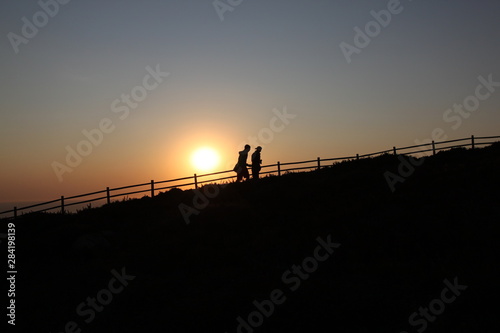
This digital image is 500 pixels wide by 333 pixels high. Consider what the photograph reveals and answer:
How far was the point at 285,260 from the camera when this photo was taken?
54.9 feet

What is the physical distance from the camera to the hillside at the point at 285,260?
12.7 m

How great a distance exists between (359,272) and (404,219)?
4.97 meters

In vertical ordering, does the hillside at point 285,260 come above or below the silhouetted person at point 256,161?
below

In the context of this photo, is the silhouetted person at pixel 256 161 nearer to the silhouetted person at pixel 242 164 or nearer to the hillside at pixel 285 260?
the silhouetted person at pixel 242 164

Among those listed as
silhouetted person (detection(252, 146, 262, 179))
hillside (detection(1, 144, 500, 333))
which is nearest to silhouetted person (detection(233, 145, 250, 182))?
silhouetted person (detection(252, 146, 262, 179))

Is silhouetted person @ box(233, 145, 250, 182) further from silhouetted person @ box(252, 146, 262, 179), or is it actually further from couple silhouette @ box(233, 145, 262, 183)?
silhouetted person @ box(252, 146, 262, 179)

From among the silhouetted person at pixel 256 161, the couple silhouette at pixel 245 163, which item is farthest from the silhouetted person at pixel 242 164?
the silhouetted person at pixel 256 161

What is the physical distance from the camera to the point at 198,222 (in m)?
22.3

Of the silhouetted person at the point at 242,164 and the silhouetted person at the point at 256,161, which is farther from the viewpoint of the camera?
the silhouetted person at the point at 256,161

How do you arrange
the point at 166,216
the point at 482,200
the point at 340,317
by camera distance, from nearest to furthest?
the point at 340,317, the point at 482,200, the point at 166,216

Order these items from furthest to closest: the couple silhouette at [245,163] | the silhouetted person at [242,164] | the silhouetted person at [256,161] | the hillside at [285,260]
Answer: the silhouetted person at [256,161] < the couple silhouette at [245,163] < the silhouetted person at [242,164] < the hillside at [285,260]

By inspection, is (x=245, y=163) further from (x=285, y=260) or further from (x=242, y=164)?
(x=285, y=260)

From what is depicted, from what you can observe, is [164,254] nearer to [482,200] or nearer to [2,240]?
[2,240]

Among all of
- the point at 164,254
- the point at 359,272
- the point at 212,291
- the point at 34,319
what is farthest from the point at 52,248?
the point at 359,272
